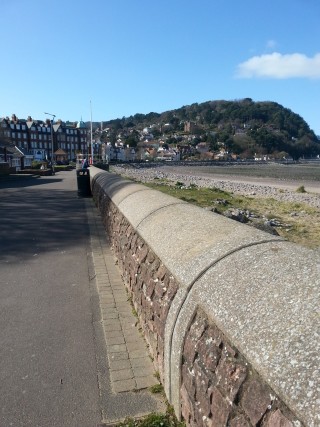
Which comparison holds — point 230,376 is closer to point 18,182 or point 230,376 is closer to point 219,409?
point 219,409

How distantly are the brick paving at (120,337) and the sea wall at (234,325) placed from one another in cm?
16

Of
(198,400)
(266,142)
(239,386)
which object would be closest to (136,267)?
(198,400)

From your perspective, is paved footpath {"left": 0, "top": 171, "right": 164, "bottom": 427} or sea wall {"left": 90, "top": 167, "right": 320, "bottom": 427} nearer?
sea wall {"left": 90, "top": 167, "right": 320, "bottom": 427}

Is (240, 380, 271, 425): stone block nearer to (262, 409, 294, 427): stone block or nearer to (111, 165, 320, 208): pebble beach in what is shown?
(262, 409, 294, 427): stone block

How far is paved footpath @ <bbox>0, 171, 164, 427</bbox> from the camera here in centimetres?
265

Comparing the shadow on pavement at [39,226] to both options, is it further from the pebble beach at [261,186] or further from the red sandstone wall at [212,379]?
the pebble beach at [261,186]

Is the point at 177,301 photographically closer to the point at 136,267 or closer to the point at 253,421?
the point at 253,421

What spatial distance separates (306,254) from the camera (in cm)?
200

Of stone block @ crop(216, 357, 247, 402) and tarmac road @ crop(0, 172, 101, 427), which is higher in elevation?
stone block @ crop(216, 357, 247, 402)

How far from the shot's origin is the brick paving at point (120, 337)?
2982 millimetres

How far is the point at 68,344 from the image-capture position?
11.6 feet

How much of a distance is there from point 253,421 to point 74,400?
1.61 m

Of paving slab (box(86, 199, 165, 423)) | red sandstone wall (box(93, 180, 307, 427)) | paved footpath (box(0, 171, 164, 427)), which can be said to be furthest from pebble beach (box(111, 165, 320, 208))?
red sandstone wall (box(93, 180, 307, 427))

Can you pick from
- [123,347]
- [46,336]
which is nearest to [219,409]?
[123,347]
